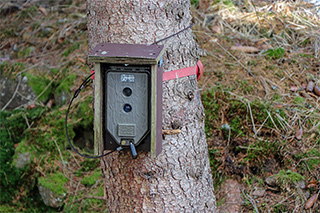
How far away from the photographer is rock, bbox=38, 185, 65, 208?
3756mm

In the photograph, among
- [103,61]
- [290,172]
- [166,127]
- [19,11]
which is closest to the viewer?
[103,61]

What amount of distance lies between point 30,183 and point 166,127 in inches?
103

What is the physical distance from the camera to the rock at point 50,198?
3.76 meters

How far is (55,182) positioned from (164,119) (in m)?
2.24

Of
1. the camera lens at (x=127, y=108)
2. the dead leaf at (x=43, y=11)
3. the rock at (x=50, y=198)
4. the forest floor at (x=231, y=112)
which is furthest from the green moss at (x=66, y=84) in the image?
the camera lens at (x=127, y=108)

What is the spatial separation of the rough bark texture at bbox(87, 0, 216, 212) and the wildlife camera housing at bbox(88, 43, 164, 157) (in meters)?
0.23

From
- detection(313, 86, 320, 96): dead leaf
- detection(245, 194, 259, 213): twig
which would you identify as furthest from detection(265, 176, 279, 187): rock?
detection(313, 86, 320, 96): dead leaf

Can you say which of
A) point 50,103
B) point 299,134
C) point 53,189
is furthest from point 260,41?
point 53,189

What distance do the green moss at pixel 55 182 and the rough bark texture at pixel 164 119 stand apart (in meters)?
1.67

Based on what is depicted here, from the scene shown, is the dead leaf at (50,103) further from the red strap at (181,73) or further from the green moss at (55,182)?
the red strap at (181,73)

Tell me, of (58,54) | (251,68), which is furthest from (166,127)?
(58,54)

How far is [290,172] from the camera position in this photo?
3193 mm

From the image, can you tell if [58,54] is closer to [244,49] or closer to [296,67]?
[244,49]

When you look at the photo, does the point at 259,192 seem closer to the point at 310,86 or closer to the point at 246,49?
the point at 310,86
